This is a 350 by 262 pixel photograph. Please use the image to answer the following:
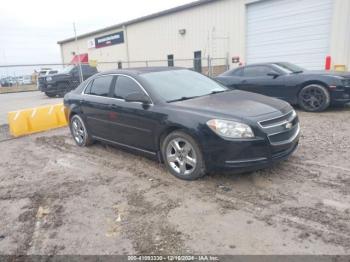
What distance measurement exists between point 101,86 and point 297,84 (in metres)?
5.47

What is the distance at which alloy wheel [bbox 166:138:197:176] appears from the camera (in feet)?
Result: 13.2

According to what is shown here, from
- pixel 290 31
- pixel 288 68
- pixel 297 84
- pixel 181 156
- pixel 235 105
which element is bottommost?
pixel 181 156

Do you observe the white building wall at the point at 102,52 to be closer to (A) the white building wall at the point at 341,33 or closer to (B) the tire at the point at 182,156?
(A) the white building wall at the point at 341,33

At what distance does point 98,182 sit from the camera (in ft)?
14.3

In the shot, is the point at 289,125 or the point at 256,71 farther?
the point at 256,71

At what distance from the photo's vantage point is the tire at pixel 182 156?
3947 mm

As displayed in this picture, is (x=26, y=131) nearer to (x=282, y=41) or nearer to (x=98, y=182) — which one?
(x=98, y=182)

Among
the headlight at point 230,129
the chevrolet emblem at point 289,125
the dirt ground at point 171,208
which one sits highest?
the headlight at point 230,129

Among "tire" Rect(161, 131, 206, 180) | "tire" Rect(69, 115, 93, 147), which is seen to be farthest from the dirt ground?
"tire" Rect(69, 115, 93, 147)

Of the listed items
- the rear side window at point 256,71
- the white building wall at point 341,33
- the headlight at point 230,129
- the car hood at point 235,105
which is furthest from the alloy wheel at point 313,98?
the white building wall at point 341,33

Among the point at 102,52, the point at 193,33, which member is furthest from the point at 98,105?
the point at 102,52

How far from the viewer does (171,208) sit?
11.4 feet

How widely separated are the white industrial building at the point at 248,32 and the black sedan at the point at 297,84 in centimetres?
575

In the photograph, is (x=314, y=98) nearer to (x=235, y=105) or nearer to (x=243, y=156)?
(x=235, y=105)
